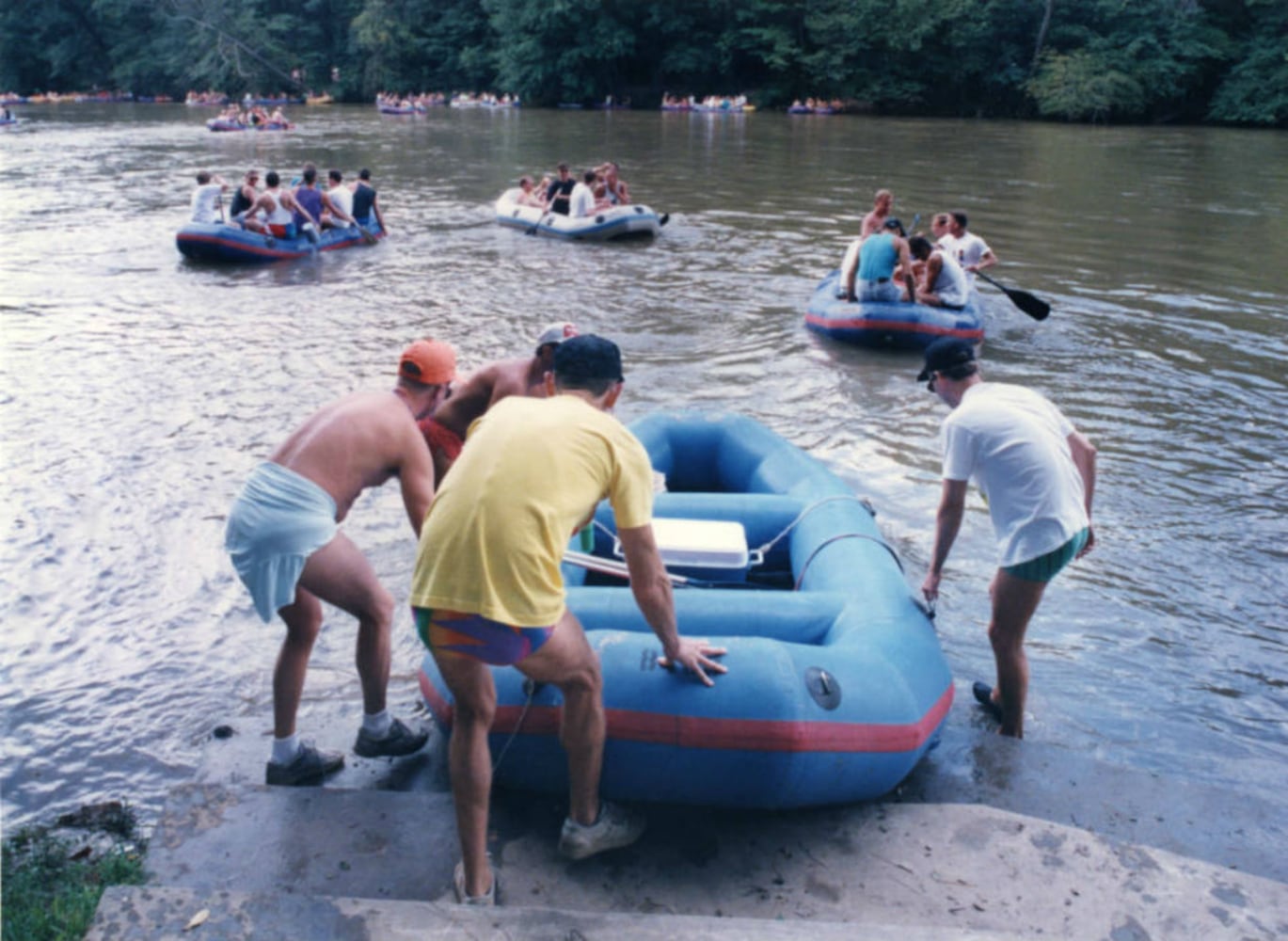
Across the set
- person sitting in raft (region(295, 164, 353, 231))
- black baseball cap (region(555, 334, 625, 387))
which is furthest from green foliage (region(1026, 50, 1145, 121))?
black baseball cap (region(555, 334, 625, 387))

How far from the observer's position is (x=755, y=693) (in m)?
3.20

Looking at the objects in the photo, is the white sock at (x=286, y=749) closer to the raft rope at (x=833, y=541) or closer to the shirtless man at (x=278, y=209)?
the raft rope at (x=833, y=541)

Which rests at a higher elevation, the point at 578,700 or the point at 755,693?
the point at 578,700

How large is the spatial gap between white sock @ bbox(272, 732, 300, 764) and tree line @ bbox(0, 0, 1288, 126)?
3928 cm

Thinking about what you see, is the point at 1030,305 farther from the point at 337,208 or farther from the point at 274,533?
the point at 337,208

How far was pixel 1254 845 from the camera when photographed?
3.46m

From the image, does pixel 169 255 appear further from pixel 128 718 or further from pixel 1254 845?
pixel 1254 845

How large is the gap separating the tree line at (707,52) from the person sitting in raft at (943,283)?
1236 inches

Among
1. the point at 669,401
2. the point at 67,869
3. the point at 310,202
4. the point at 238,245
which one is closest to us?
the point at 67,869

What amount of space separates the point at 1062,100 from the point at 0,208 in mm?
33047

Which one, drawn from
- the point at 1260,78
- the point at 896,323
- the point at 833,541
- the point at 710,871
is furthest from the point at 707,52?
the point at 710,871

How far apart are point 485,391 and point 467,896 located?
2.20m

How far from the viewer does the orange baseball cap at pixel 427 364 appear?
3.45 metres

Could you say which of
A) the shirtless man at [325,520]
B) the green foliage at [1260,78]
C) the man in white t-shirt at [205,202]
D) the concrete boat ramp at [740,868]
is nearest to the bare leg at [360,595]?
the shirtless man at [325,520]
